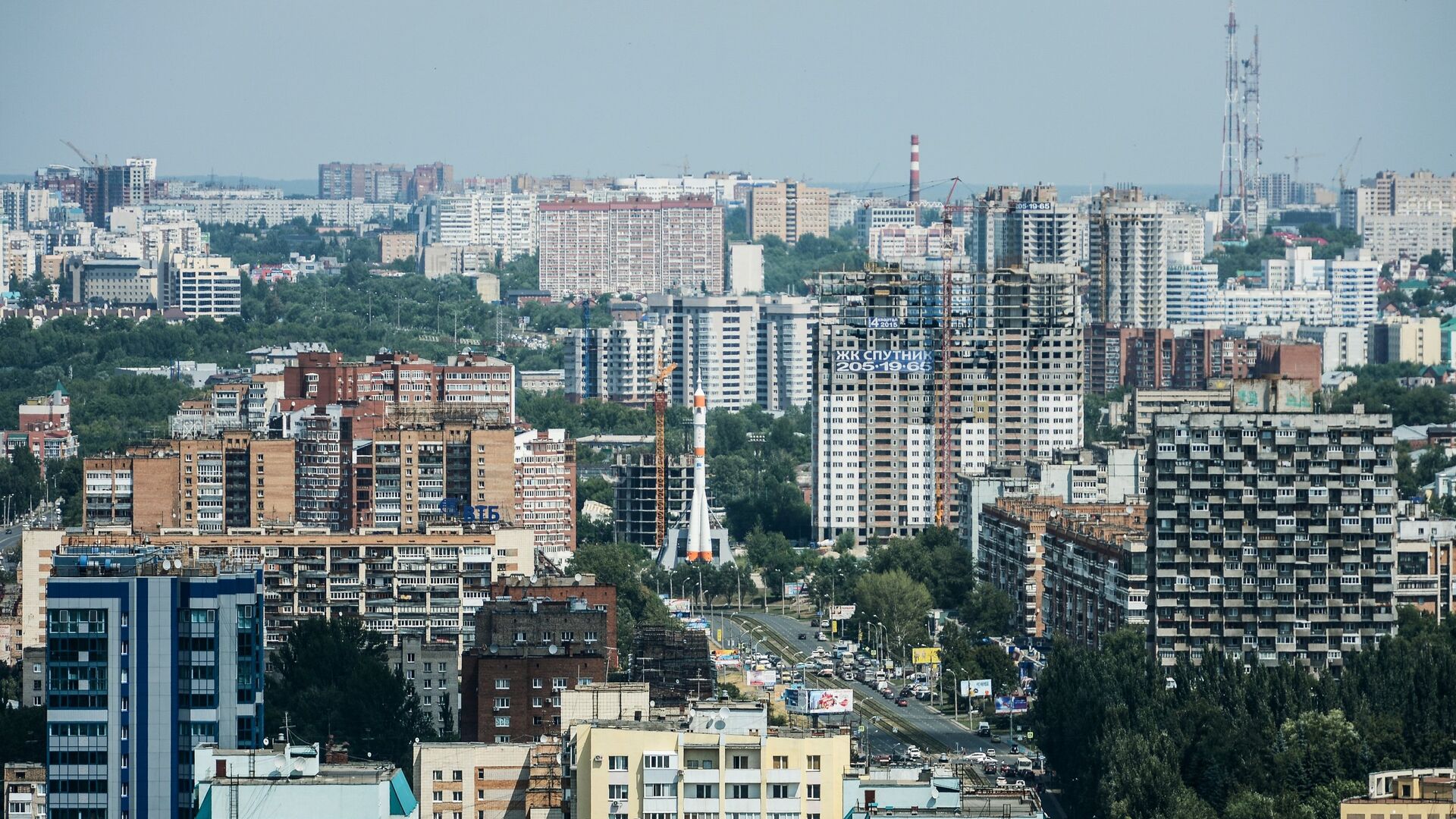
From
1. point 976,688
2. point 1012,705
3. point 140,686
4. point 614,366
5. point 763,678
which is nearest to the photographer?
point 140,686

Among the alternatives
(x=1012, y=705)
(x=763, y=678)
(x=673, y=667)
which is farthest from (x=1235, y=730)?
(x=763, y=678)

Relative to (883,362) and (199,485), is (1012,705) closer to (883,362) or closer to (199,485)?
(199,485)

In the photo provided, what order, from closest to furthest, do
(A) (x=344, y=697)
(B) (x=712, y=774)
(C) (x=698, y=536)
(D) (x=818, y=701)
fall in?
(B) (x=712, y=774) < (A) (x=344, y=697) < (D) (x=818, y=701) < (C) (x=698, y=536)

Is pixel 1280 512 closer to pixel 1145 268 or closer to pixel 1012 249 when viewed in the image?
pixel 1012 249

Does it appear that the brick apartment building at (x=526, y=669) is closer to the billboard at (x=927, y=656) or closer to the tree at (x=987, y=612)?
the billboard at (x=927, y=656)

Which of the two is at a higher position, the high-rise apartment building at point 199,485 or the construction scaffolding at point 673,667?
the high-rise apartment building at point 199,485

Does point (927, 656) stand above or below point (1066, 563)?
below

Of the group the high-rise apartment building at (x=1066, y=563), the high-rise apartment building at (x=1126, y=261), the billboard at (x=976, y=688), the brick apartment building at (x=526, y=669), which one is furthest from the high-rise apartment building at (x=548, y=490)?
the high-rise apartment building at (x=1126, y=261)
